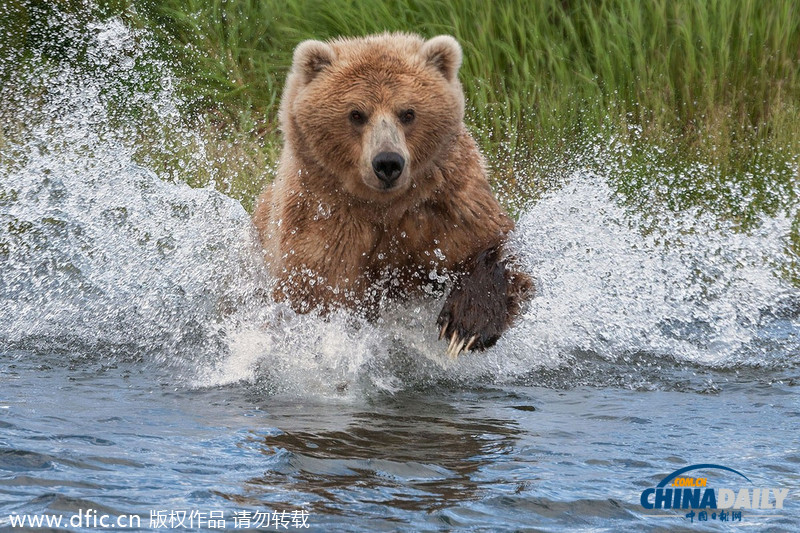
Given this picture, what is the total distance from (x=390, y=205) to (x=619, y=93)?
3630mm

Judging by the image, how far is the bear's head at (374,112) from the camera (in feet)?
15.4

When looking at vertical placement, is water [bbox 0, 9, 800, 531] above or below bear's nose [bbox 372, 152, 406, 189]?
below

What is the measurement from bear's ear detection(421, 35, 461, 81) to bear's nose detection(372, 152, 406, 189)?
716mm

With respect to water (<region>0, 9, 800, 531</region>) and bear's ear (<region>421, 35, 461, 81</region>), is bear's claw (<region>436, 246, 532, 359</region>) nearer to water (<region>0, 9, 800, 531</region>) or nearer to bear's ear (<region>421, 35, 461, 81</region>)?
water (<region>0, 9, 800, 531</region>)

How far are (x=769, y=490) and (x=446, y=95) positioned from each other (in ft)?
7.60

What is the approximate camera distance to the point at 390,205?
488 centimetres

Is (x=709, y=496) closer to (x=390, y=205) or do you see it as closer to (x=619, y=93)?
(x=390, y=205)

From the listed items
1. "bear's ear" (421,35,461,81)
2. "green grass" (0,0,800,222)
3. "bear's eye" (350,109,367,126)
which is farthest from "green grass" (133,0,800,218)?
"bear's eye" (350,109,367,126)

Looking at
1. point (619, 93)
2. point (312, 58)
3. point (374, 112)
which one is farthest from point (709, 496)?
point (619, 93)

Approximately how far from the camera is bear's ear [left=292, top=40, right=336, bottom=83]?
498cm

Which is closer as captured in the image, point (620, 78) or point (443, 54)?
point (443, 54)

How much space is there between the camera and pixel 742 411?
4.29m

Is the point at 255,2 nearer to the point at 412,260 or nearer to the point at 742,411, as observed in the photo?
the point at 412,260

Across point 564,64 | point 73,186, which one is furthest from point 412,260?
point 564,64
